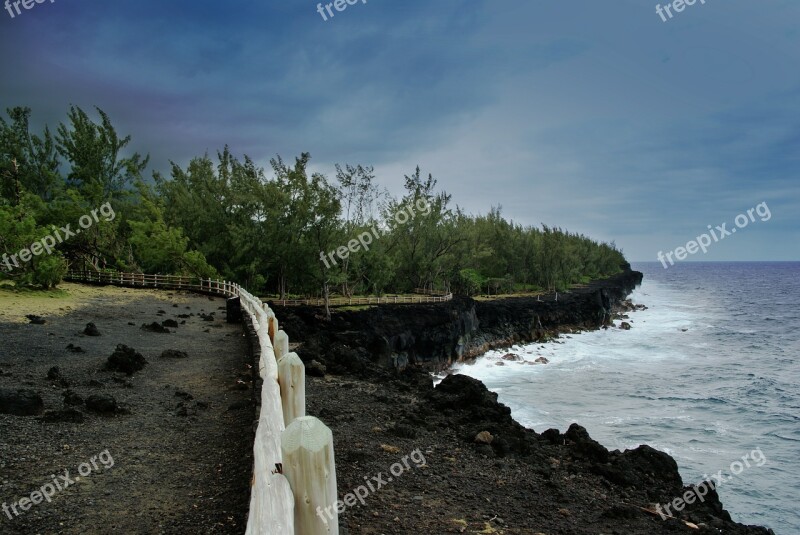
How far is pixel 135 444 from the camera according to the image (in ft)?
21.6

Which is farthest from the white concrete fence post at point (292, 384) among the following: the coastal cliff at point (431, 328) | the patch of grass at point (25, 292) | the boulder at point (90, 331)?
the patch of grass at point (25, 292)

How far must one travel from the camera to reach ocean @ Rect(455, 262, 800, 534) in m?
A: 16.0

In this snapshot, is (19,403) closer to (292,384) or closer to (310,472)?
(292,384)

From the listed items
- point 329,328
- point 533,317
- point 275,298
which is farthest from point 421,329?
point 533,317

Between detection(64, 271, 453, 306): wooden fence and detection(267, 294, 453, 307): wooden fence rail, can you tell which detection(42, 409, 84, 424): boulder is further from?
detection(267, 294, 453, 307): wooden fence rail

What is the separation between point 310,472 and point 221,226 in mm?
44303

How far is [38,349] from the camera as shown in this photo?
1229 cm

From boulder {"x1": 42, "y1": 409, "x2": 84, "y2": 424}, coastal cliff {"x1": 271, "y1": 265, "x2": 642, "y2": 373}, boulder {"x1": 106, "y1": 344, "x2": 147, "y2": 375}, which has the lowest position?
coastal cliff {"x1": 271, "y1": 265, "x2": 642, "y2": 373}
